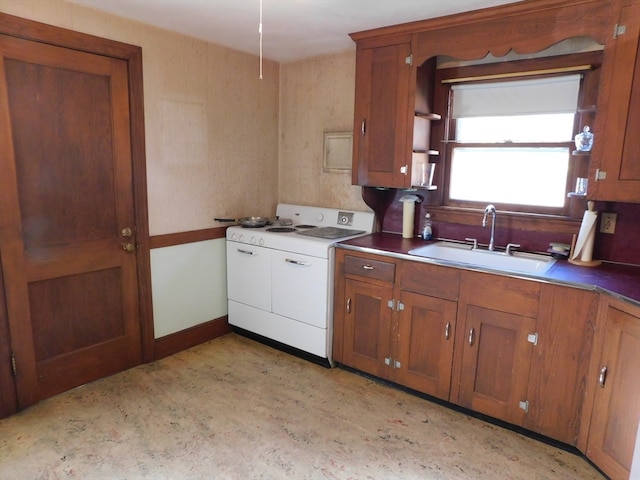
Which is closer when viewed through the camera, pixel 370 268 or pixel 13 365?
pixel 13 365

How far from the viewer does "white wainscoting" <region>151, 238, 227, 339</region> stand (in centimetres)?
302

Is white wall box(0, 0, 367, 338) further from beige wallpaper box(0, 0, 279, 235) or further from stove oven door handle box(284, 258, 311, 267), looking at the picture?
stove oven door handle box(284, 258, 311, 267)

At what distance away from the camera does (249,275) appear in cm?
328

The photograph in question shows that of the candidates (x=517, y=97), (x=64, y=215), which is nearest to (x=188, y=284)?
(x=64, y=215)

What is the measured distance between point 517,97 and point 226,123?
211cm

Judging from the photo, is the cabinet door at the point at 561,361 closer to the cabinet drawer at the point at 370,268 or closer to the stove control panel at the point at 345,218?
the cabinet drawer at the point at 370,268

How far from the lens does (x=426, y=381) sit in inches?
99.7

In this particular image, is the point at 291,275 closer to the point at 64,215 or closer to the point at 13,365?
the point at 64,215

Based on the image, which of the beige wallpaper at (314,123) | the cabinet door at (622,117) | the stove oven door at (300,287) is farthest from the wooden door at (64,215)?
the cabinet door at (622,117)

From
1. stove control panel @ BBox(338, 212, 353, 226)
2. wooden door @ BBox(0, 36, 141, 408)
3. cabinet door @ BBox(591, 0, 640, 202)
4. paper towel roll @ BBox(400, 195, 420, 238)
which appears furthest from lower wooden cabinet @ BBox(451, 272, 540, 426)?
wooden door @ BBox(0, 36, 141, 408)

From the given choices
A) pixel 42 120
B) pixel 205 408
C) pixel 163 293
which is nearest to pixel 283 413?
pixel 205 408

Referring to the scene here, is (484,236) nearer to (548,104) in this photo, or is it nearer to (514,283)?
(514,283)

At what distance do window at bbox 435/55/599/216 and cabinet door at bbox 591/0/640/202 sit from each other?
256 millimetres

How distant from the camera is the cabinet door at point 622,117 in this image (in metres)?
1.97
